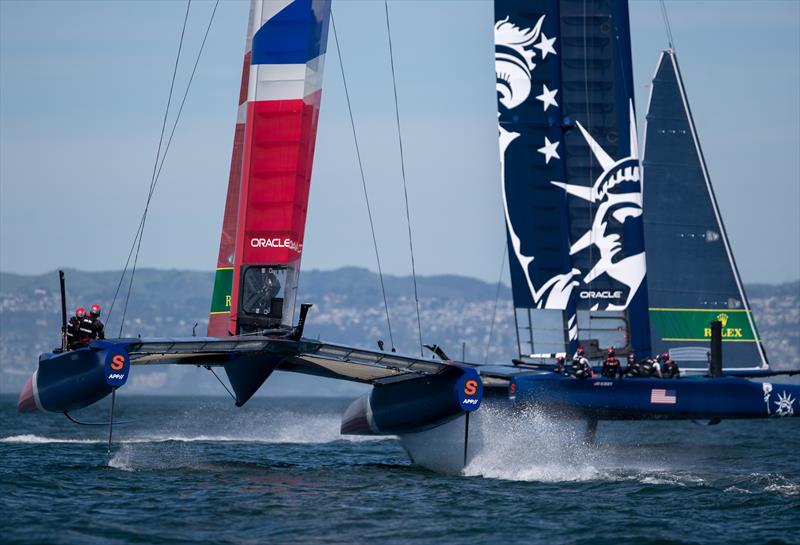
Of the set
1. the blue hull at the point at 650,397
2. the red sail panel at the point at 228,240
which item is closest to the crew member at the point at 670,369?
the blue hull at the point at 650,397

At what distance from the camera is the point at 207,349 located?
16.9m

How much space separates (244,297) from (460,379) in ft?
10.1

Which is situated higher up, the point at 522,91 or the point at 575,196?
the point at 522,91

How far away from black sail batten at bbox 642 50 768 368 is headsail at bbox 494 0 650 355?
2.27 meters

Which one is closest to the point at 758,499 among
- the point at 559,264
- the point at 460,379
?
the point at 460,379

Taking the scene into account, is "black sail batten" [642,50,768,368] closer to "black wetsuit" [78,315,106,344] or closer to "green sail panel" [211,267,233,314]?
"green sail panel" [211,267,233,314]

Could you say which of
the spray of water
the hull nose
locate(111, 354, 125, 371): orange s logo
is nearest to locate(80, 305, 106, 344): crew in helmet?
the hull nose

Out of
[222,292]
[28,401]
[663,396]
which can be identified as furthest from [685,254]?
[28,401]

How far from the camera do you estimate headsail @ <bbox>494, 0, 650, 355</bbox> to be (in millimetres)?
26953

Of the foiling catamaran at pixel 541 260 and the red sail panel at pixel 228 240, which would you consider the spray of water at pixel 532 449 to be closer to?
the foiling catamaran at pixel 541 260

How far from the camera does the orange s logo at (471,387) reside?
1802cm

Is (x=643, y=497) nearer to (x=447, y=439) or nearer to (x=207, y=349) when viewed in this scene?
(x=447, y=439)

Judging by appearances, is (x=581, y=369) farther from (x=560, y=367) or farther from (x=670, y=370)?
(x=670, y=370)

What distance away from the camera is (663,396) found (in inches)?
925
